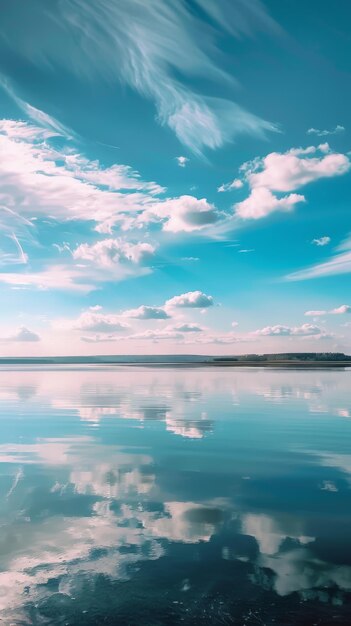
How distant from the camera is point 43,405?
35.0 metres

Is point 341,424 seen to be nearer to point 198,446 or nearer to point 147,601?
point 198,446

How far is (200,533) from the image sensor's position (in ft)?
32.8

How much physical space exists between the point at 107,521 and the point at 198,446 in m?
8.95

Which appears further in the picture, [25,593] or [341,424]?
[341,424]

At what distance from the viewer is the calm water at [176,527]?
23.1ft

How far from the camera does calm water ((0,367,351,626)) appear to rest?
704cm

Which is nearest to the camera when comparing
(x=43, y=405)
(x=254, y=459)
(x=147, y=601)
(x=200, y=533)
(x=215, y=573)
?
(x=147, y=601)

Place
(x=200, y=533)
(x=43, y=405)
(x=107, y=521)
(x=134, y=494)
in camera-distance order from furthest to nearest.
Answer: (x=43, y=405), (x=134, y=494), (x=107, y=521), (x=200, y=533)

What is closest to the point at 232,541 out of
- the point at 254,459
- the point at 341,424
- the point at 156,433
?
the point at 254,459

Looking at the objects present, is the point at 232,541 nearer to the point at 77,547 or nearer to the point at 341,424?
the point at 77,547

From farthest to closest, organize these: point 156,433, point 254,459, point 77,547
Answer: point 156,433, point 254,459, point 77,547

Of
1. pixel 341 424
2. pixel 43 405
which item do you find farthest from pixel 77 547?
pixel 43 405

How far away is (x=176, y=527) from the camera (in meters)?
10.3

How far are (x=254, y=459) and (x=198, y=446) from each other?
114 inches
